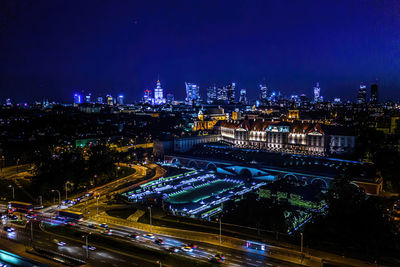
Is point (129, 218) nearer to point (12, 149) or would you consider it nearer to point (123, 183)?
point (123, 183)

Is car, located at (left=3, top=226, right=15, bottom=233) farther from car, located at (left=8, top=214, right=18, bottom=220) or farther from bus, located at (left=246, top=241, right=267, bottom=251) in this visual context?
bus, located at (left=246, top=241, right=267, bottom=251)

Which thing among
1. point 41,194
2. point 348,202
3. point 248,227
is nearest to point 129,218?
point 248,227

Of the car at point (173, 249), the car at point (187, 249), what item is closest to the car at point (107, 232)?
the car at point (173, 249)

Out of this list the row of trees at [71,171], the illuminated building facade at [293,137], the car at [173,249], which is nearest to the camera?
the car at [173,249]

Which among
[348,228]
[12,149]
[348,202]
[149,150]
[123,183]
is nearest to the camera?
[348,228]

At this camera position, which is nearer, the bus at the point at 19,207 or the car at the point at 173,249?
the car at the point at 173,249

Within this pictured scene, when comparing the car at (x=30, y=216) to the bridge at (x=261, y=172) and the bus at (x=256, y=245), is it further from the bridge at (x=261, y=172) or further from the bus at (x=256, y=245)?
the bridge at (x=261, y=172)
